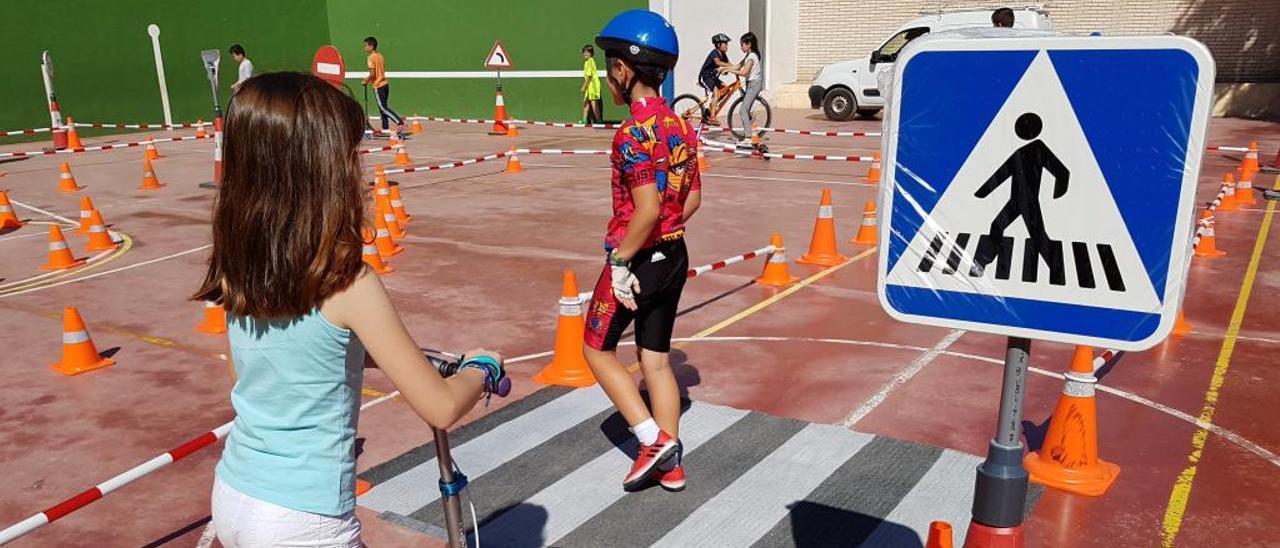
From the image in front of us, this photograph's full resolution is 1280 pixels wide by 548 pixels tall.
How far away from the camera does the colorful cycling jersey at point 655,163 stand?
402cm

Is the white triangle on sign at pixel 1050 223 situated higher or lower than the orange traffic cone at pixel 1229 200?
higher

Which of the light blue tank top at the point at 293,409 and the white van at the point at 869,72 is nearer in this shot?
the light blue tank top at the point at 293,409

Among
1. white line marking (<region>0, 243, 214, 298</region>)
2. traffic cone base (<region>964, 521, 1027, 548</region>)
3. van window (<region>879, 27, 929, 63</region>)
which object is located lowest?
white line marking (<region>0, 243, 214, 298</region>)

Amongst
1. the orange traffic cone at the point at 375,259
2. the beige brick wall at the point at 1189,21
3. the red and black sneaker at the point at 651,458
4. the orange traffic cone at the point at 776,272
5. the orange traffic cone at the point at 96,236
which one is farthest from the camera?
the beige brick wall at the point at 1189,21

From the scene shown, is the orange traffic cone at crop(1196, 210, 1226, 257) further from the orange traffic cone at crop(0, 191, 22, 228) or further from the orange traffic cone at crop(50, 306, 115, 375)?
the orange traffic cone at crop(0, 191, 22, 228)

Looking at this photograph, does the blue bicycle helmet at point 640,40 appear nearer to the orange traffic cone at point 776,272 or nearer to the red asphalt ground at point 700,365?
the red asphalt ground at point 700,365

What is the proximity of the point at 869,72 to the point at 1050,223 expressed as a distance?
72.6ft

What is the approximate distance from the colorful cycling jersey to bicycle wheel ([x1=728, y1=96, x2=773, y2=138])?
45.0 ft

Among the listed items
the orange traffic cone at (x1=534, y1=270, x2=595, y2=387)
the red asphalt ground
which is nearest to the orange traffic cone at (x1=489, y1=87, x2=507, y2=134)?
the red asphalt ground

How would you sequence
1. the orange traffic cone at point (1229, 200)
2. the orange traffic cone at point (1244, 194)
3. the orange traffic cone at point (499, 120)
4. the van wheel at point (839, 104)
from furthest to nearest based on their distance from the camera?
the van wheel at point (839, 104), the orange traffic cone at point (499, 120), the orange traffic cone at point (1244, 194), the orange traffic cone at point (1229, 200)

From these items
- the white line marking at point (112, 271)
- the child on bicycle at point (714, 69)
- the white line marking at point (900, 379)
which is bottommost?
the white line marking at point (900, 379)

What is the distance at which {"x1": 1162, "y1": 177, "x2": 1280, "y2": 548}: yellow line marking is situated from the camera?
4.19 metres

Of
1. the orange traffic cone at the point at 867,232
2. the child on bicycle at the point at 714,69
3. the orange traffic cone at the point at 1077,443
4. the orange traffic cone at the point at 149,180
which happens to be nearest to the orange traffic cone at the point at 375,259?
the orange traffic cone at the point at 867,232

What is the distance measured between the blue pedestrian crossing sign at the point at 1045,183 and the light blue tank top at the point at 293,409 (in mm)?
1395
